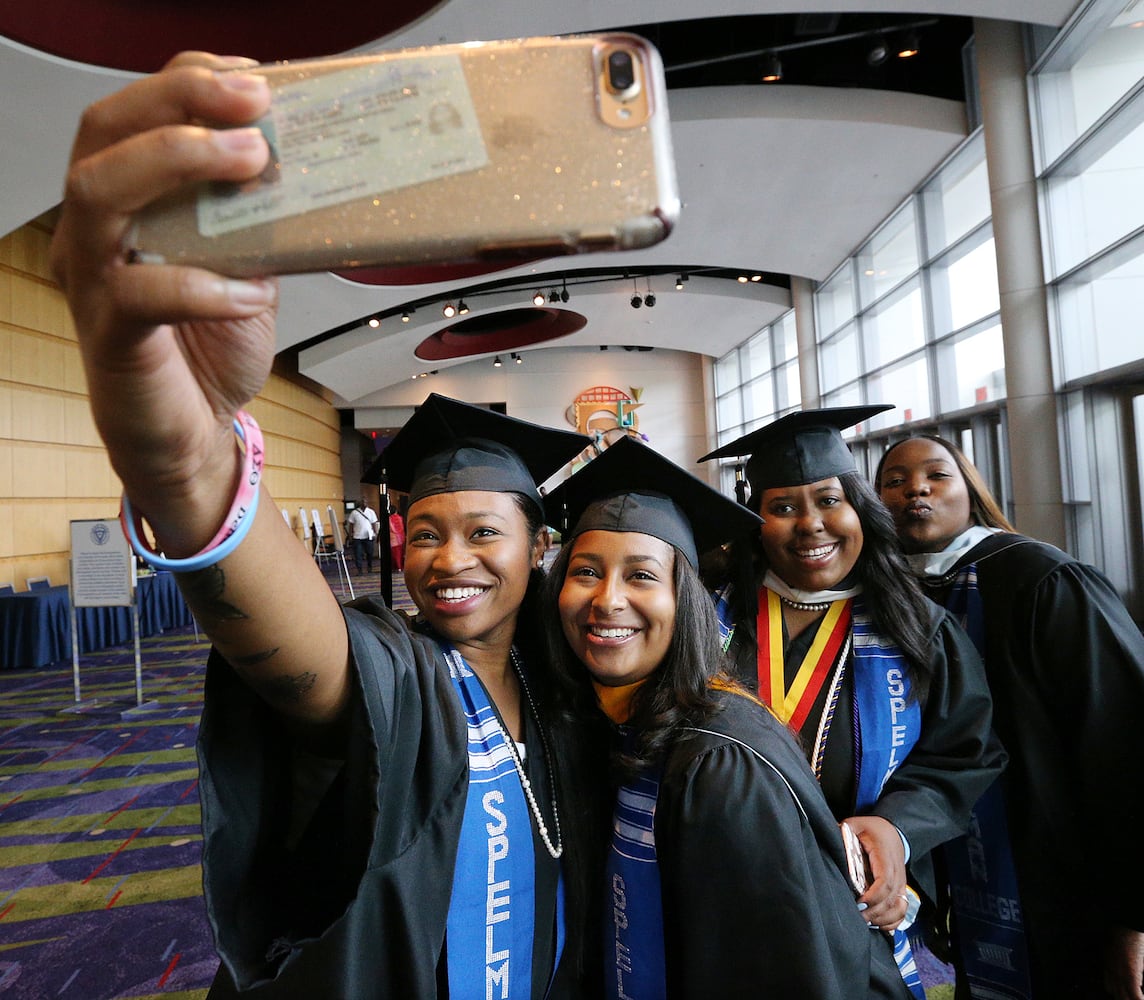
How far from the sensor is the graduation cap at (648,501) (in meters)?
1.28

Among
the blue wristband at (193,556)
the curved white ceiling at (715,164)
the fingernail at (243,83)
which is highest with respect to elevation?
the curved white ceiling at (715,164)

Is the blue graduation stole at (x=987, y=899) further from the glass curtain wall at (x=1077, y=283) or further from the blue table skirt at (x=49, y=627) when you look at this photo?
the blue table skirt at (x=49, y=627)

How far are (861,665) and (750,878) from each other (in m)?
0.70

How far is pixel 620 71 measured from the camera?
1.49 ft

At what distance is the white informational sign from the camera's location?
17.0 ft

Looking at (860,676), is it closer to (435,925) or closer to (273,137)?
(435,925)

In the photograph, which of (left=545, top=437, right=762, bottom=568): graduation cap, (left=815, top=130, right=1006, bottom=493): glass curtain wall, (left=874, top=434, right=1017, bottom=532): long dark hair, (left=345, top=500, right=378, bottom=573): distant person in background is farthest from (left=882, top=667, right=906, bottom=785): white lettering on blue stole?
(left=345, top=500, right=378, bottom=573): distant person in background

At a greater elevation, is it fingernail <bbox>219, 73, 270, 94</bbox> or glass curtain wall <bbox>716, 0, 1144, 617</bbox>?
glass curtain wall <bbox>716, 0, 1144, 617</bbox>

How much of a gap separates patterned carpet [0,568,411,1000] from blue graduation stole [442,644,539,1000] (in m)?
1.84

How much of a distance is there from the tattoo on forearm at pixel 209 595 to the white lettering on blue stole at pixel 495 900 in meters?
0.52

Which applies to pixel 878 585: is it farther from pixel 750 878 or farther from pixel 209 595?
pixel 209 595

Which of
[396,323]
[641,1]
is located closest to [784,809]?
[641,1]

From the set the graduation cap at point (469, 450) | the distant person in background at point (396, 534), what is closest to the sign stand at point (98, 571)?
the distant person in background at point (396, 534)

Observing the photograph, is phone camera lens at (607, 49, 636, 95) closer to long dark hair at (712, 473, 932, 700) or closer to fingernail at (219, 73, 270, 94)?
fingernail at (219, 73, 270, 94)
